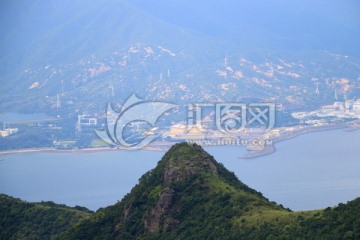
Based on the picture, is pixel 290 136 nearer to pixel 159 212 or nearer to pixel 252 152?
pixel 252 152

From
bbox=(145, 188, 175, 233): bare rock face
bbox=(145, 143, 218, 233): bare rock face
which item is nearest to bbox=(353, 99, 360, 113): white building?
bbox=(145, 143, 218, 233): bare rock face

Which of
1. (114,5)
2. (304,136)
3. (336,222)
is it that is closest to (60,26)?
(114,5)

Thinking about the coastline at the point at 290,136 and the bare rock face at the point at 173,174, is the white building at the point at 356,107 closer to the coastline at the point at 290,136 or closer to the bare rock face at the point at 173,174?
the coastline at the point at 290,136

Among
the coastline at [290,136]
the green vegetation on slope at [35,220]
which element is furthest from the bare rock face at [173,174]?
the coastline at [290,136]

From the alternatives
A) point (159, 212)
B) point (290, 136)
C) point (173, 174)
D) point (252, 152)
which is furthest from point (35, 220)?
point (290, 136)

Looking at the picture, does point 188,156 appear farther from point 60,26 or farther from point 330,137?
point 60,26
